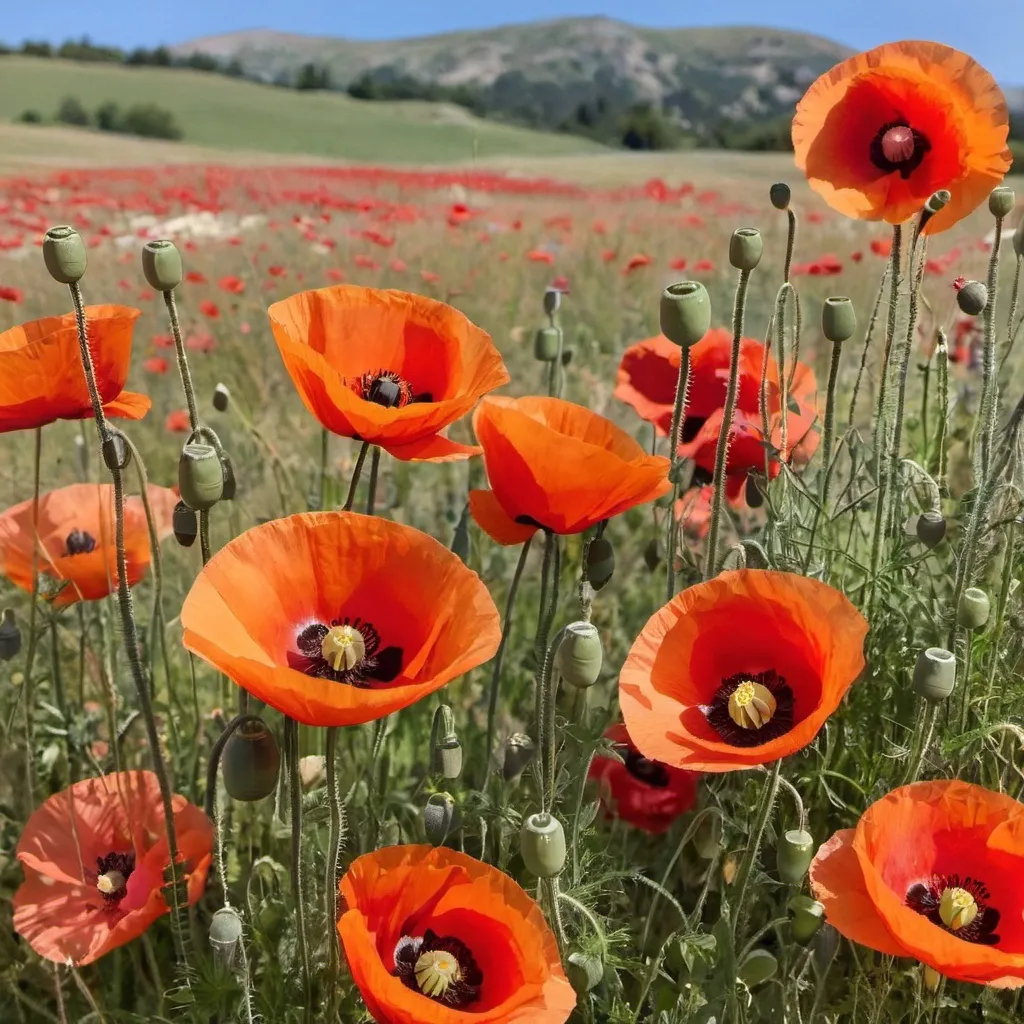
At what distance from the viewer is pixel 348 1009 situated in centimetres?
136

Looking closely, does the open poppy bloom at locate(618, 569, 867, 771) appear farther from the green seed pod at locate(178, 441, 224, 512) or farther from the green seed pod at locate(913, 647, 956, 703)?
the green seed pod at locate(178, 441, 224, 512)

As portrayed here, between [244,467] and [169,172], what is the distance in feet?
44.4

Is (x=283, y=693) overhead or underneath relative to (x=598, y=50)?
underneath

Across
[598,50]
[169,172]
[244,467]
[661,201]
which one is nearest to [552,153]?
[169,172]

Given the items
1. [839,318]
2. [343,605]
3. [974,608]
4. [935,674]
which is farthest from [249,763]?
[839,318]

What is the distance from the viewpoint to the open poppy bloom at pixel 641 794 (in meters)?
1.78

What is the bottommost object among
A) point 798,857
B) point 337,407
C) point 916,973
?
point 916,973

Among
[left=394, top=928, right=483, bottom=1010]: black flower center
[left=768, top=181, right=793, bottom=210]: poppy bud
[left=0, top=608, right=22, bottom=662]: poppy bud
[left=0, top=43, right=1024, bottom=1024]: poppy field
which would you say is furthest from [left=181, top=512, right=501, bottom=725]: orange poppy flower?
[left=768, top=181, right=793, bottom=210]: poppy bud

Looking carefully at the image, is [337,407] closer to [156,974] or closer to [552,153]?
[156,974]

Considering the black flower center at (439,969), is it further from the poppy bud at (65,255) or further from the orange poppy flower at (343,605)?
the poppy bud at (65,255)

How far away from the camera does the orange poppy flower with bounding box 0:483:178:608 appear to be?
70.7 inches

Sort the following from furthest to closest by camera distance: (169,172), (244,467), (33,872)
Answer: (169,172) < (244,467) < (33,872)

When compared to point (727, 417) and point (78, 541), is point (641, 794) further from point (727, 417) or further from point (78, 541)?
point (78, 541)

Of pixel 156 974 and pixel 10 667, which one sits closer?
pixel 156 974
